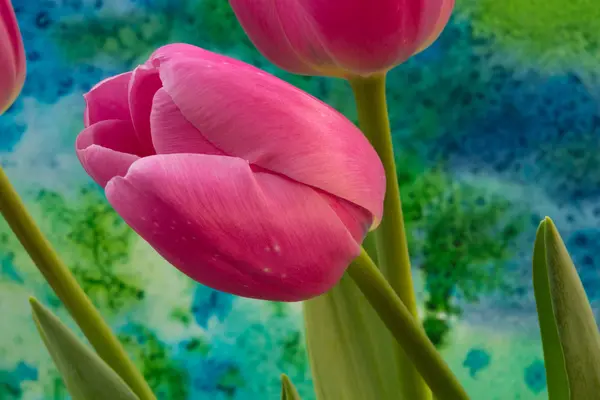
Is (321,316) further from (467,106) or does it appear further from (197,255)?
(467,106)

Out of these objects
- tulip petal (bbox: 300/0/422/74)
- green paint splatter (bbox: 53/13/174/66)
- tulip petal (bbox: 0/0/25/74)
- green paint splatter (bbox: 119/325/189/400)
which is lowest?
tulip petal (bbox: 300/0/422/74)

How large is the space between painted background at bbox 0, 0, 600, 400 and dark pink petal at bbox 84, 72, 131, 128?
0.38 metres

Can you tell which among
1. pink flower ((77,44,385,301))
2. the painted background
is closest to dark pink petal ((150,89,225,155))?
pink flower ((77,44,385,301))

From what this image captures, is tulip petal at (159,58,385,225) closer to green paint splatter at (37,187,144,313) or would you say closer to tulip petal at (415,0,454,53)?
tulip petal at (415,0,454,53)

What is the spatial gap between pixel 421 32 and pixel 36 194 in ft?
1.50

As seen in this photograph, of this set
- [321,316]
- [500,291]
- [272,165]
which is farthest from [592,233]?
[272,165]

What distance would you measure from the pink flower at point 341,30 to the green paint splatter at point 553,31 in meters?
0.36

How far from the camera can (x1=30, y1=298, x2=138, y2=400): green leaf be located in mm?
183

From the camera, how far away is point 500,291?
1.76 ft

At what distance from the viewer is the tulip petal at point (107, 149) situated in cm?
14

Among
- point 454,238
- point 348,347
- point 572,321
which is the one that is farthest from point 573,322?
point 454,238

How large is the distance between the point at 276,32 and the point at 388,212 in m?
0.06

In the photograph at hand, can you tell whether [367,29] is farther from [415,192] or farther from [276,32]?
[415,192]

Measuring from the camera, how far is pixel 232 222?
133 millimetres
